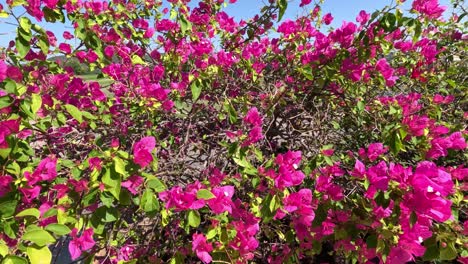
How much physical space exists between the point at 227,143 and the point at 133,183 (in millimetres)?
611

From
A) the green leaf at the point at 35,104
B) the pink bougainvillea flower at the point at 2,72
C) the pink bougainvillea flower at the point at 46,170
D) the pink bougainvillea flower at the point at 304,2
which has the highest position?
the pink bougainvillea flower at the point at 304,2

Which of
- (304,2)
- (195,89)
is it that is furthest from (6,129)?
(304,2)

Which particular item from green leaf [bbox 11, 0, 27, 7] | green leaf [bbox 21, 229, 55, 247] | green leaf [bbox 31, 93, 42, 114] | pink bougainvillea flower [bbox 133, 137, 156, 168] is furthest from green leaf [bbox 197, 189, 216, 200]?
green leaf [bbox 11, 0, 27, 7]

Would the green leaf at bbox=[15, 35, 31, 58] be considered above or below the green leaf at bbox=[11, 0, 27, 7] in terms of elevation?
below

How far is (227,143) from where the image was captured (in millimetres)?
1798

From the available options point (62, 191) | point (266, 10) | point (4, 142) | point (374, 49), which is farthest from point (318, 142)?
point (4, 142)

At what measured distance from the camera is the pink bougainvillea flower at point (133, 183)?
1.29m

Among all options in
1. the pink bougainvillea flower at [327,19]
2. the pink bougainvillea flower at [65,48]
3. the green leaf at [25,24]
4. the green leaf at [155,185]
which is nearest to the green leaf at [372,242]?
the green leaf at [155,185]

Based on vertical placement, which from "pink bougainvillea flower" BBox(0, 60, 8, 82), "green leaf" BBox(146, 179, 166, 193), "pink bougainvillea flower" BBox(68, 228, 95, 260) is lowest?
"pink bougainvillea flower" BBox(68, 228, 95, 260)

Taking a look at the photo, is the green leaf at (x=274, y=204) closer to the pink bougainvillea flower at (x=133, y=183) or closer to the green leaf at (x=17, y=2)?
the pink bougainvillea flower at (x=133, y=183)

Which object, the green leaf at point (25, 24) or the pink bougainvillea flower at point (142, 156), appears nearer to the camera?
the pink bougainvillea flower at point (142, 156)

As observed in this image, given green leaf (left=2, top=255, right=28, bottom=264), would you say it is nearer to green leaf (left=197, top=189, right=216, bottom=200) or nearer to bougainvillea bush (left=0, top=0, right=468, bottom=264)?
bougainvillea bush (left=0, top=0, right=468, bottom=264)

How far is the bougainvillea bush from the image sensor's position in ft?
4.19

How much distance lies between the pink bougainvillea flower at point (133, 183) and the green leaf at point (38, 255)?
0.32 meters
